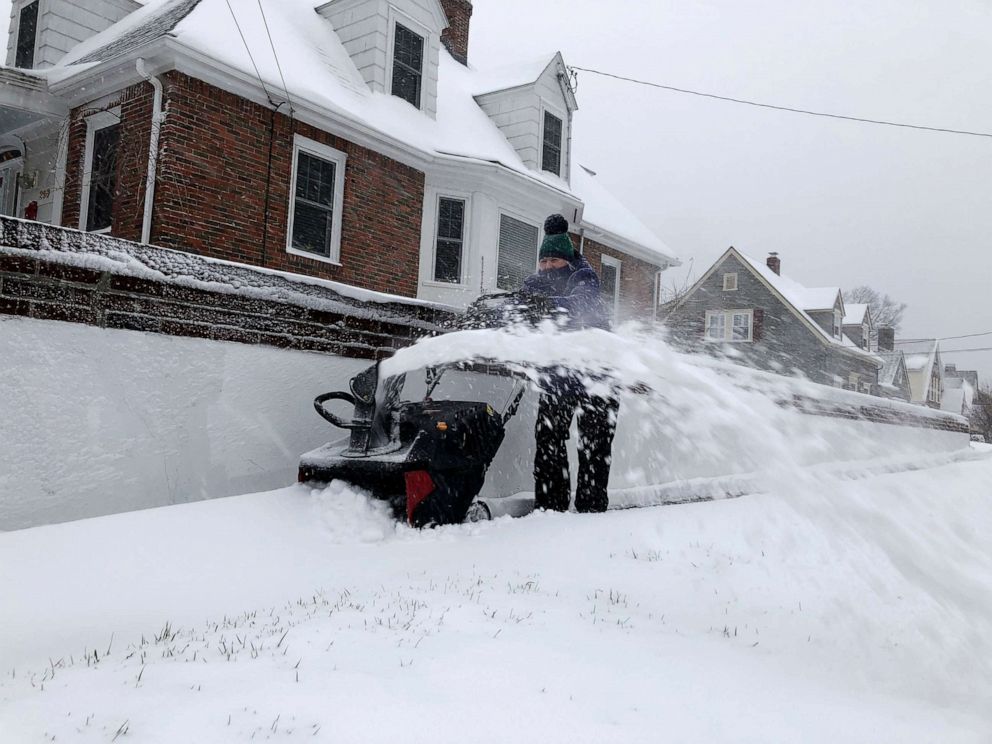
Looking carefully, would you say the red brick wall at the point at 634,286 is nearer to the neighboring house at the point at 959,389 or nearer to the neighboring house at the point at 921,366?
the neighboring house at the point at 921,366

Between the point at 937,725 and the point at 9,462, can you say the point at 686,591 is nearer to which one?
the point at 937,725

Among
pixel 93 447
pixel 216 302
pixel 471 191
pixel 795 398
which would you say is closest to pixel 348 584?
pixel 93 447

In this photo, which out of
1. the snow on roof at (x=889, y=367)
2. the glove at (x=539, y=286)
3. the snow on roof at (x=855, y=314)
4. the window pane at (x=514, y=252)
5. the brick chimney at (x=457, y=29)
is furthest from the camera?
the snow on roof at (x=889, y=367)

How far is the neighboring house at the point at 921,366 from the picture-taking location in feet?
184

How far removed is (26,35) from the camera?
469 inches

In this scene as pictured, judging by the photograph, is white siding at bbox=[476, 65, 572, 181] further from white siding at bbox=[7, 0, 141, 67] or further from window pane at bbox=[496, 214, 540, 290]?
white siding at bbox=[7, 0, 141, 67]

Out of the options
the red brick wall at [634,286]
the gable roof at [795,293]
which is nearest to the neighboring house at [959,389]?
the gable roof at [795,293]

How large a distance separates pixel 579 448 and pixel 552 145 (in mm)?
10789

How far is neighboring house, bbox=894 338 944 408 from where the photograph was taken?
56188 mm

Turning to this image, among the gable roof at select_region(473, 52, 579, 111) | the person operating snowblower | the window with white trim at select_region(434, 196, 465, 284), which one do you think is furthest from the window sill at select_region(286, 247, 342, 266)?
the gable roof at select_region(473, 52, 579, 111)

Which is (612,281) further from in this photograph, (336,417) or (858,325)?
(858,325)

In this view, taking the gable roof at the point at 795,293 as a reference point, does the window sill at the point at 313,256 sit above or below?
below

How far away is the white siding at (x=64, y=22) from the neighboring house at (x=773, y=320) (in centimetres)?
2656

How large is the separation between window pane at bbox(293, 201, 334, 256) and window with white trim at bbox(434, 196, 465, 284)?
7.53 ft
